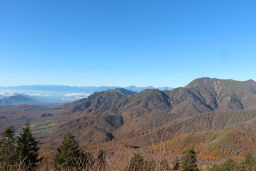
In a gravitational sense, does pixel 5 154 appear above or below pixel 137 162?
below

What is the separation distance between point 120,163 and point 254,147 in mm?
115104

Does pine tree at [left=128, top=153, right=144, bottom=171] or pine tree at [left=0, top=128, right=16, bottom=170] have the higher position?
pine tree at [left=128, top=153, right=144, bottom=171]

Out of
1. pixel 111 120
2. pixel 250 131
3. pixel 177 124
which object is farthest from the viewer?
pixel 111 120

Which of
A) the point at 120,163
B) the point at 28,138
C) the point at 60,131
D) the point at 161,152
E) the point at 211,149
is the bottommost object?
the point at 60,131

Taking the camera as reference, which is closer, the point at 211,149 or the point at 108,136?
the point at 211,149

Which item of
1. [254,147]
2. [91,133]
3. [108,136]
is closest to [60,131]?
[91,133]

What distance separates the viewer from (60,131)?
558ft

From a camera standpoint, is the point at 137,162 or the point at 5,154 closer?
the point at 137,162

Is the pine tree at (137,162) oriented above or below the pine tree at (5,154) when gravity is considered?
above

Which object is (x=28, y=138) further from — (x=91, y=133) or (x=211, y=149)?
(x=91, y=133)

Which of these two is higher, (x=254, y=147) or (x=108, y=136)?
(x=254, y=147)

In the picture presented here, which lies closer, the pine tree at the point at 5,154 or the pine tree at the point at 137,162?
the pine tree at the point at 137,162

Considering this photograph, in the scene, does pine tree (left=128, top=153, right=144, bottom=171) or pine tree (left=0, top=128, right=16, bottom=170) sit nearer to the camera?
pine tree (left=128, top=153, right=144, bottom=171)

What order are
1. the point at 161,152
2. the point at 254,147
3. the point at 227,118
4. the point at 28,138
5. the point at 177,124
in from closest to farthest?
the point at 161,152
the point at 28,138
the point at 254,147
the point at 177,124
the point at 227,118
